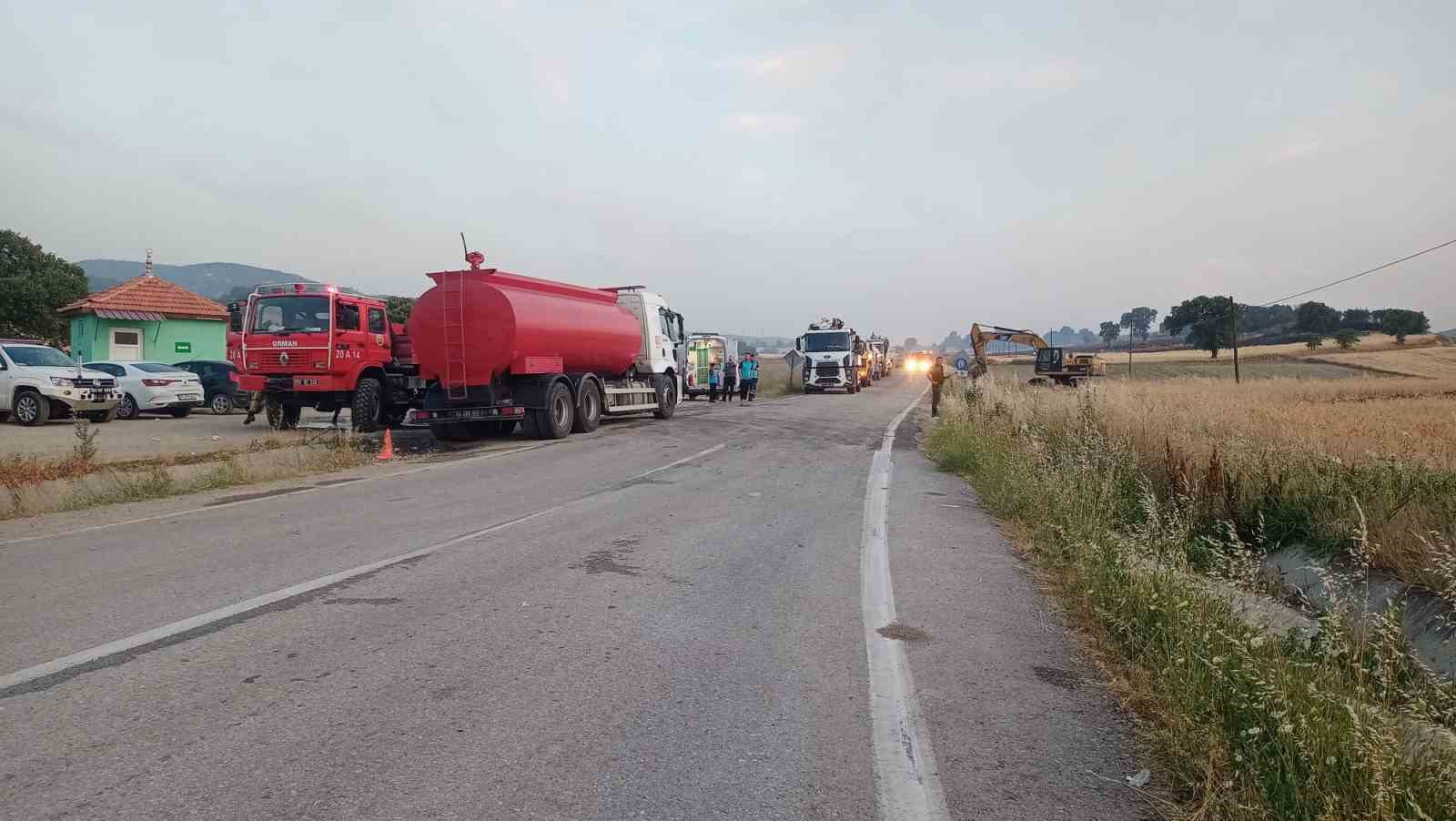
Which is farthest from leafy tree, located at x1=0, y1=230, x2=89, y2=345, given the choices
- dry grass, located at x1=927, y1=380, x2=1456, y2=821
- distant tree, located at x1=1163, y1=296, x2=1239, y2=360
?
distant tree, located at x1=1163, y1=296, x2=1239, y2=360

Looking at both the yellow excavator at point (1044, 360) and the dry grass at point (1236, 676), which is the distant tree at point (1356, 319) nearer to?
the yellow excavator at point (1044, 360)

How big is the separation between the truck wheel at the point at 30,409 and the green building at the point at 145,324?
15.1 metres

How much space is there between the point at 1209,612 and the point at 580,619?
12.2ft

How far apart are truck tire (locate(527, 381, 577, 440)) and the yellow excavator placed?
16563mm

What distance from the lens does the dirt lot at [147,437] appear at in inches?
590

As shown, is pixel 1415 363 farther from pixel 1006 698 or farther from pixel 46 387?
pixel 46 387

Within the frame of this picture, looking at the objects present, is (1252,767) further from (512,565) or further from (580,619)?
(512,565)

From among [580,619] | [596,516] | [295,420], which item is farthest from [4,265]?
[580,619]

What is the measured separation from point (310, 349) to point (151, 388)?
27.5ft

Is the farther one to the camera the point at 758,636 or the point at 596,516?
the point at 596,516

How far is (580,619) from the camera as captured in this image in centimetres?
536

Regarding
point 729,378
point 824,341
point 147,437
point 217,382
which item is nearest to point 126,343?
point 217,382

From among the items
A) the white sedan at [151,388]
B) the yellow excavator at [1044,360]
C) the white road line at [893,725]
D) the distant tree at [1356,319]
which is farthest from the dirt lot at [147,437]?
the distant tree at [1356,319]

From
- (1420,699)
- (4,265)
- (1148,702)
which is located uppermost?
(4,265)
